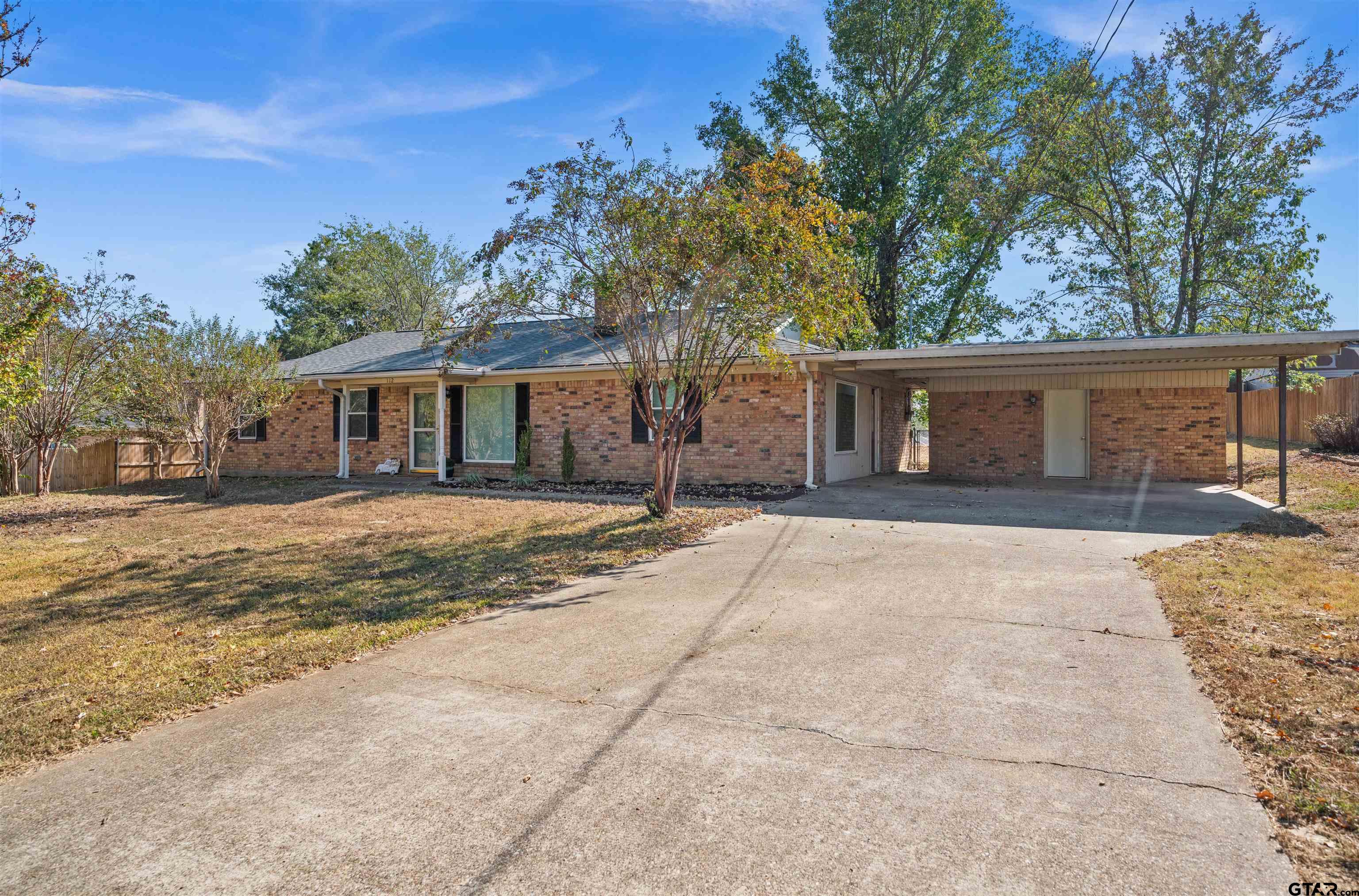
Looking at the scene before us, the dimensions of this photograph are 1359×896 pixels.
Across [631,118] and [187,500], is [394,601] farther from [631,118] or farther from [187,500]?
[187,500]

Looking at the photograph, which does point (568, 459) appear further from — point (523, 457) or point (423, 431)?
point (423, 431)

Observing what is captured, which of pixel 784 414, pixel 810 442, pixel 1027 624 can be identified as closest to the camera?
pixel 1027 624

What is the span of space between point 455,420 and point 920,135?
1519cm

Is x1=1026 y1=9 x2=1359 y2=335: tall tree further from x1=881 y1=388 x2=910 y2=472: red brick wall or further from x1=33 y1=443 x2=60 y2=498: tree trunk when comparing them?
x1=33 y1=443 x2=60 y2=498: tree trunk

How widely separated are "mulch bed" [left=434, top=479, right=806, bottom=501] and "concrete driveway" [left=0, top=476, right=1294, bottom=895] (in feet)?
23.8

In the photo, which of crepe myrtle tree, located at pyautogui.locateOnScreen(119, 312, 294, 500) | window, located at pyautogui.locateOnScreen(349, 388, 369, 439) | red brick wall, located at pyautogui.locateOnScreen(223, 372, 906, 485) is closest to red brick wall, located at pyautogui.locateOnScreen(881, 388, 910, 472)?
red brick wall, located at pyautogui.locateOnScreen(223, 372, 906, 485)

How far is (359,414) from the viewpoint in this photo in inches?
702

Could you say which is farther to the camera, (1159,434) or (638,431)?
(1159,434)

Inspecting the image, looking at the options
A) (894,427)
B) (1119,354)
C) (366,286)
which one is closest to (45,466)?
(894,427)

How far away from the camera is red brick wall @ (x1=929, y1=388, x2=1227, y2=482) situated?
15.8 meters

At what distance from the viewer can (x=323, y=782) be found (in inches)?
117

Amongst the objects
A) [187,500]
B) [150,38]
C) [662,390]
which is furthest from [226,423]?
[662,390]

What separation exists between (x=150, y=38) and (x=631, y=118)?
6693 mm

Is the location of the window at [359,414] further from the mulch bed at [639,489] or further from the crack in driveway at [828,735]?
the crack in driveway at [828,735]
